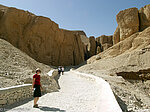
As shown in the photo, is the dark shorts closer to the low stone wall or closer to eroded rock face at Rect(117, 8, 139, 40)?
the low stone wall

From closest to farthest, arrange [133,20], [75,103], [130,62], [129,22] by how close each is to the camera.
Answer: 1. [75,103]
2. [130,62]
3. [133,20]
4. [129,22]

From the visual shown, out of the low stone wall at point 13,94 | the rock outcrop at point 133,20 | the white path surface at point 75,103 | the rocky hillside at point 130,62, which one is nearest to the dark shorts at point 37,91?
the white path surface at point 75,103

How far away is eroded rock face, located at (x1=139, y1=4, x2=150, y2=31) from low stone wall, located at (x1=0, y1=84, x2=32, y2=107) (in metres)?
29.8

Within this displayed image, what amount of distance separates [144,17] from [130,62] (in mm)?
16075

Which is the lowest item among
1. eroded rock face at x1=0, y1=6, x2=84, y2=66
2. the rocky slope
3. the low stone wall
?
the low stone wall

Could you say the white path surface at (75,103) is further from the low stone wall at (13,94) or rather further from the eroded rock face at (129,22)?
the eroded rock face at (129,22)

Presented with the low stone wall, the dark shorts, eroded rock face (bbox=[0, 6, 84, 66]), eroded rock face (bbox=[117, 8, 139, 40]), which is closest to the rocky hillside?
eroded rock face (bbox=[117, 8, 139, 40])

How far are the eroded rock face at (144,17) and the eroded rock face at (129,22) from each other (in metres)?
1.25

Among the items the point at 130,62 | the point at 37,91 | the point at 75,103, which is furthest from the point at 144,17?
the point at 37,91

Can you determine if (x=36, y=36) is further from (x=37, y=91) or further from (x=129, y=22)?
(x=37, y=91)

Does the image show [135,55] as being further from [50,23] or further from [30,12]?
[30,12]

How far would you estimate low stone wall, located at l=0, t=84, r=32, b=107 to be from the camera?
4.23 m

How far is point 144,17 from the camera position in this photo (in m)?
27.9

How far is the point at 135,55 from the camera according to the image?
19078 millimetres
